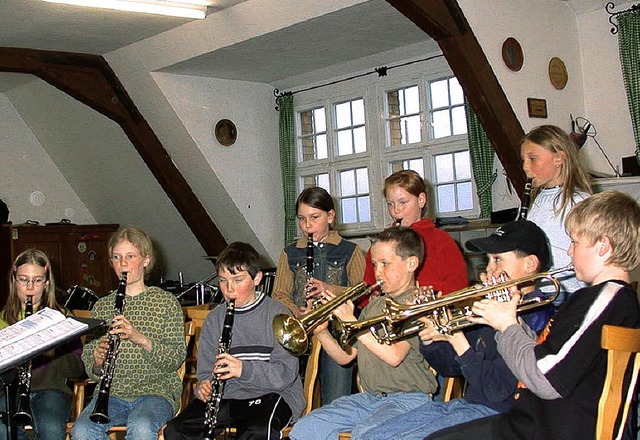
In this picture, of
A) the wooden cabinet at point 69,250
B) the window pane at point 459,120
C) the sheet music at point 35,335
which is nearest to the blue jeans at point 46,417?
the sheet music at point 35,335

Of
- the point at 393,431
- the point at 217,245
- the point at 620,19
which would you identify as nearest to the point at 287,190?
the point at 217,245

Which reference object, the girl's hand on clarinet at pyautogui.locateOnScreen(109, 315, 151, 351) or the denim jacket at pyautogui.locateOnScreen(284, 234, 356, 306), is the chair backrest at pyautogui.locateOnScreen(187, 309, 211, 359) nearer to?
the girl's hand on clarinet at pyautogui.locateOnScreen(109, 315, 151, 351)

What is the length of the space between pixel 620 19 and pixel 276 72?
295 centimetres

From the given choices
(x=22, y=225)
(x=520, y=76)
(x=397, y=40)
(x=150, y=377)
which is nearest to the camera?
(x=150, y=377)

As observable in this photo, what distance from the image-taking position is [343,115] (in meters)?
7.46

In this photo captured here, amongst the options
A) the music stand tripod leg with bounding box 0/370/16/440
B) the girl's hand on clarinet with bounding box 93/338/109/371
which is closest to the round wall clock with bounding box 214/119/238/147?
the girl's hand on clarinet with bounding box 93/338/109/371

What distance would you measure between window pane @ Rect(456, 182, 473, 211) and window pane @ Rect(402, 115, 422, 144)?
1.81 feet

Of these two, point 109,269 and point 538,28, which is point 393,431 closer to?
point 538,28

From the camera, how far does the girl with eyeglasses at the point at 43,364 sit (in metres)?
3.62

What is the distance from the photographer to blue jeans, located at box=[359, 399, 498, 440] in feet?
8.69

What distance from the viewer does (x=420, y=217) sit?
3.66m

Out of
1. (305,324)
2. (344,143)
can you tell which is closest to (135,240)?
(305,324)

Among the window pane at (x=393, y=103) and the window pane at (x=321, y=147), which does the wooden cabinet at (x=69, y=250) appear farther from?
the window pane at (x=393, y=103)

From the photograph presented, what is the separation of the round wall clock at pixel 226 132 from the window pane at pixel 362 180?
3.75 feet
